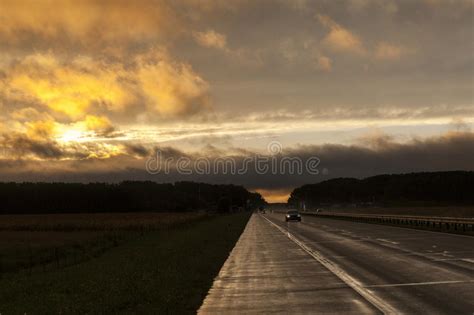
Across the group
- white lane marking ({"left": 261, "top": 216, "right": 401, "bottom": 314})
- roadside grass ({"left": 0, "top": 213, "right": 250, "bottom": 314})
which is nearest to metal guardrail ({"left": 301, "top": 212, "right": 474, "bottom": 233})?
white lane marking ({"left": 261, "top": 216, "right": 401, "bottom": 314})

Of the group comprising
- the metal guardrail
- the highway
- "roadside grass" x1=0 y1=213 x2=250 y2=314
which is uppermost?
the metal guardrail

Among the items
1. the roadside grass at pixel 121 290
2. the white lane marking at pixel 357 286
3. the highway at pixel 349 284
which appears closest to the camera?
the white lane marking at pixel 357 286

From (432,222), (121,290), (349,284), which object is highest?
(432,222)

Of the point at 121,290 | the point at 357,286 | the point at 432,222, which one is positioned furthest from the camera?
the point at 432,222

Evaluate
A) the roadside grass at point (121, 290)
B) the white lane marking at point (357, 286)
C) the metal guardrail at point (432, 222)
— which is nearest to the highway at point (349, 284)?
the white lane marking at point (357, 286)

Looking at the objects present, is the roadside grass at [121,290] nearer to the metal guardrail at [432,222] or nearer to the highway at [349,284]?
the highway at [349,284]

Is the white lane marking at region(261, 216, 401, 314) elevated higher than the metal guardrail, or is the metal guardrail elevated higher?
the metal guardrail

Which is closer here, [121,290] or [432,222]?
[121,290]

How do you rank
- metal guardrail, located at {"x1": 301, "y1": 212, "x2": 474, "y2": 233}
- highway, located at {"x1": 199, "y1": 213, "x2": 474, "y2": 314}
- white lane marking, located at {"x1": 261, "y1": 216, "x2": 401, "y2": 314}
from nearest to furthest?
1. white lane marking, located at {"x1": 261, "y1": 216, "x2": 401, "y2": 314}
2. highway, located at {"x1": 199, "y1": 213, "x2": 474, "y2": 314}
3. metal guardrail, located at {"x1": 301, "y1": 212, "x2": 474, "y2": 233}

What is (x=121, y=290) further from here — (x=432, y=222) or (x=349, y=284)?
(x=432, y=222)

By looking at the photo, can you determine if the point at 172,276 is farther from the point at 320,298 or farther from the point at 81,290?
the point at 320,298

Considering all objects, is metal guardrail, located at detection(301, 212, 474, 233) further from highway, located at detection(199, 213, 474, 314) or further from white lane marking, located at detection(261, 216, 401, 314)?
white lane marking, located at detection(261, 216, 401, 314)

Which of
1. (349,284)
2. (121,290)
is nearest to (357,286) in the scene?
(349,284)

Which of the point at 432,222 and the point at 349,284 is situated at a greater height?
the point at 432,222
